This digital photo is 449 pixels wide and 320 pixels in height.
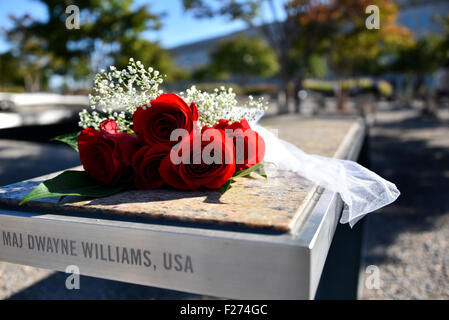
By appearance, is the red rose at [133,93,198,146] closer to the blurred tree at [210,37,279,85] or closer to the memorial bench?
the memorial bench

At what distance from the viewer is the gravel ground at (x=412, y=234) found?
3.55m

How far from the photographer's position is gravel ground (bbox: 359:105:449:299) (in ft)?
11.6

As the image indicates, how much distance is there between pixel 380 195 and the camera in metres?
1.51

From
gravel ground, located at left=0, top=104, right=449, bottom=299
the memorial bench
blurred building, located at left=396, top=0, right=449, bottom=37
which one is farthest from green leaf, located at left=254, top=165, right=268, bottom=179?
blurred building, located at left=396, top=0, right=449, bottom=37

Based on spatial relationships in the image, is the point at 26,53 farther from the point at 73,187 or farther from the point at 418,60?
the point at 418,60

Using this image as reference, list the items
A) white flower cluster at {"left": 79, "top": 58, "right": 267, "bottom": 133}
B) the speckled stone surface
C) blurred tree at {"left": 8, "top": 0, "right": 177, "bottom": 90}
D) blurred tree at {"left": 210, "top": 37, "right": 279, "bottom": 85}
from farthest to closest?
blurred tree at {"left": 210, "top": 37, "right": 279, "bottom": 85}
blurred tree at {"left": 8, "top": 0, "right": 177, "bottom": 90}
white flower cluster at {"left": 79, "top": 58, "right": 267, "bottom": 133}
the speckled stone surface

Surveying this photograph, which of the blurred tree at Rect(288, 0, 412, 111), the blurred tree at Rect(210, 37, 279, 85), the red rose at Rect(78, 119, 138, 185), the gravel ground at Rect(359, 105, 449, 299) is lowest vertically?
the gravel ground at Rect(359, 105, 449, 299)

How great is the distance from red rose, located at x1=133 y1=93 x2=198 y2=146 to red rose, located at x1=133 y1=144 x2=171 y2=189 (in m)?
0.03

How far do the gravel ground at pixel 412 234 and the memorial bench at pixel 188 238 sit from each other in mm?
2484

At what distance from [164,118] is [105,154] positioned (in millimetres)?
235
